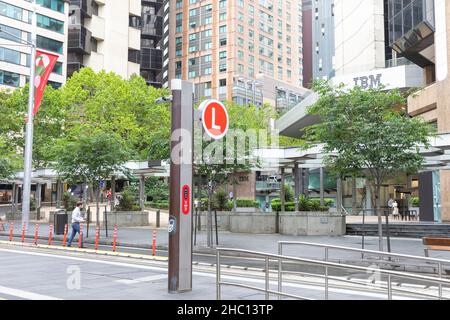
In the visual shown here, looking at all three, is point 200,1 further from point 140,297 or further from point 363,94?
point 140,297

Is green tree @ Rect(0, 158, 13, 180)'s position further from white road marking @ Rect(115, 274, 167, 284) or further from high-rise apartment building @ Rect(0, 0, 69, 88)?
high-rise apartment building @ Rect(0, 0, 69, 88)

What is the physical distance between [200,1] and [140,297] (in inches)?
3504

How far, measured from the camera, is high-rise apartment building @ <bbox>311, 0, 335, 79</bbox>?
381 ft

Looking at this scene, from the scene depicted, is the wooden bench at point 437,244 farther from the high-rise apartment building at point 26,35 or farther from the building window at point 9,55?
the building window at point 9,55

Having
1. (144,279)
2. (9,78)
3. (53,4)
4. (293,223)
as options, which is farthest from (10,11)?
(144,279)

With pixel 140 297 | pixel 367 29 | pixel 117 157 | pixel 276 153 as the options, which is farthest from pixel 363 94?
pixel 367 29

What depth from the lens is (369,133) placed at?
15859 mm

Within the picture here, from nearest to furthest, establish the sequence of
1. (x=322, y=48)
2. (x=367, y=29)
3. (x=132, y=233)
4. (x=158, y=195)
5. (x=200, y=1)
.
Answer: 1. (x=132, y=233)
2. (x=367, y=29)
3. (x=158, y=195)
4. (x=200, y=1)
5. (x=322, y=48)

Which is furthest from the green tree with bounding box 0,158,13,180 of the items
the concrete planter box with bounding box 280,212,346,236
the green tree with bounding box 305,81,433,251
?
the green tree with bounding box 305,81,433,251

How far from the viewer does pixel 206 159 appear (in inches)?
752

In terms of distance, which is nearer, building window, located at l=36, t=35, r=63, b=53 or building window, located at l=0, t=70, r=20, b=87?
building window, located at l=0, t=70, r=20, b=87

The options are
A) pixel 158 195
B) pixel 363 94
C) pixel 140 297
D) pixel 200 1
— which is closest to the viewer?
pixel 140 297

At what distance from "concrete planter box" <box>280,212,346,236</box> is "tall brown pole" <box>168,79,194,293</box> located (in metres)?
16.0

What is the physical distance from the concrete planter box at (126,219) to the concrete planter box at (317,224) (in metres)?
10.9
